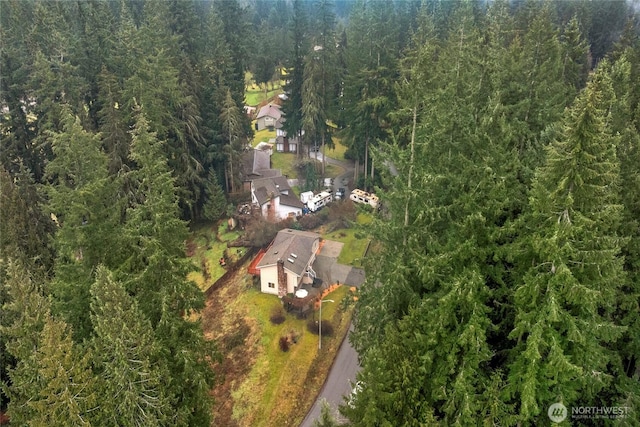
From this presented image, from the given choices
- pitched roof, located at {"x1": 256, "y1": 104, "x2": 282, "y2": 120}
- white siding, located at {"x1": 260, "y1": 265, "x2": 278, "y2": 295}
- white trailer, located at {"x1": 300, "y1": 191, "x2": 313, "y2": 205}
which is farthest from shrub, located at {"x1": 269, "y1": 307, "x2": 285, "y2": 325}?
pitched roof, located at {"x1": 256, "y1": 104, "x2": 282, "y2": 120}

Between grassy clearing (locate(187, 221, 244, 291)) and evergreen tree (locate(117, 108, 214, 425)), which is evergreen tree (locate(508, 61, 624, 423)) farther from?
grassy clearing (locate(187, 221, 244, 291))

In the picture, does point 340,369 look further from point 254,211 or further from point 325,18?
point 325,18

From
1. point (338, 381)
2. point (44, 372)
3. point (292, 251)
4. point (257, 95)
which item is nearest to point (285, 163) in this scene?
point (292, 251)

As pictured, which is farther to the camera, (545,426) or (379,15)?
(379,15)

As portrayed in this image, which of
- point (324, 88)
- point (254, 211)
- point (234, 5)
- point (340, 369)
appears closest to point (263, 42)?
point (234, 5)

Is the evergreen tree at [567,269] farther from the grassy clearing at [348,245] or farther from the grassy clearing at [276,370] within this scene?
the grassy clearing at [348,245]
